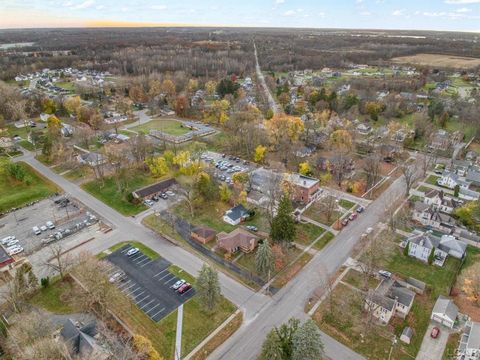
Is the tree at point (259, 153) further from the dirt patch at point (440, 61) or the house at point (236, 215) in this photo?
the dirt patch at point (440, 61)

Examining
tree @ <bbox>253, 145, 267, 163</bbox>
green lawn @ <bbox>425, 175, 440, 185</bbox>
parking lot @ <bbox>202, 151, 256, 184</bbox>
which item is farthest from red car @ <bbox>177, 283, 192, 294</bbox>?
green lawn @ <bbox>425, 175, 440, 185</bbox>

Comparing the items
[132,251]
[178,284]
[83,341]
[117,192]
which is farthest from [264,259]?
[117,192]

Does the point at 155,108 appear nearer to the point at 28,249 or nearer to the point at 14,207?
the point at 14,207

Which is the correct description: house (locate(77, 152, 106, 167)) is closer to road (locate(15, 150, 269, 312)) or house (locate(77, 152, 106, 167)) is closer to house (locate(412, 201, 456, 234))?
road (locate(15, 150, 269, 312))

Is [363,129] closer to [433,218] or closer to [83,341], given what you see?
[433,218]

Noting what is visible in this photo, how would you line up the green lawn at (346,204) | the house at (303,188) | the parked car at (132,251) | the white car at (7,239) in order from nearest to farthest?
the parked car at (132,251), the white car at (7,239), the green lawn at (346,204), the house at (303,188)

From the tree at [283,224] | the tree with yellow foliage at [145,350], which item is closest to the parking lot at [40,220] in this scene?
the tree with yellow foliage at [145,350]

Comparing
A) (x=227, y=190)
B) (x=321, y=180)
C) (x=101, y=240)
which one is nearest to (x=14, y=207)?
(x=101, y=240)
